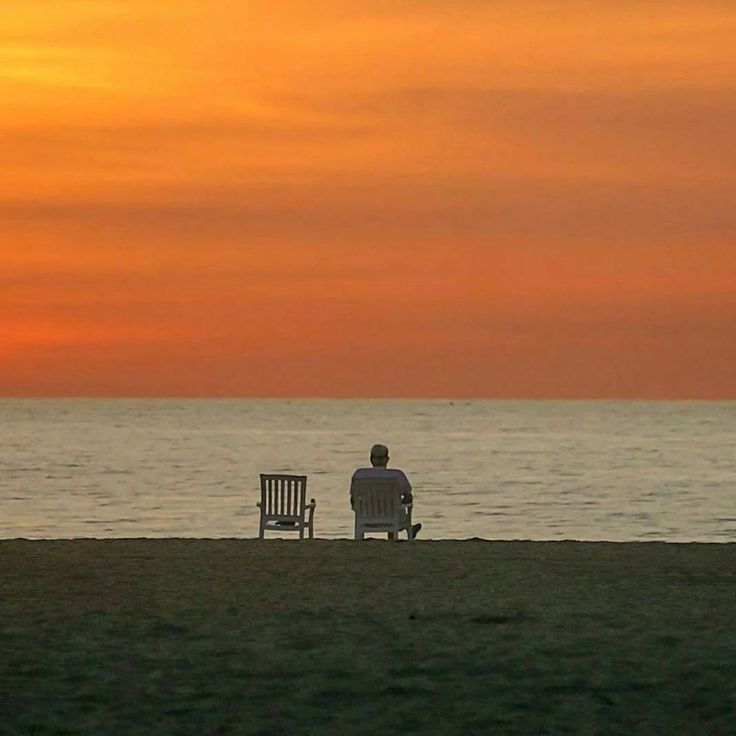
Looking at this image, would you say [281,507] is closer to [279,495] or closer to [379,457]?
[279,495]

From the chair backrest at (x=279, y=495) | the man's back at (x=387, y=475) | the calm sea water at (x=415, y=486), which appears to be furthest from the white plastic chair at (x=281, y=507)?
the calm sea water at (x=415, y=486)

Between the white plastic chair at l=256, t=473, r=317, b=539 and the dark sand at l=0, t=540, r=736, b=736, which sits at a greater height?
the white plastic chair at l=256, t=473, r=317, b=539

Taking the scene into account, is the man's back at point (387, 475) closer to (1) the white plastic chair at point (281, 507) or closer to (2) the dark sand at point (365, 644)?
(1) the white plastic chair at point (281, 507)

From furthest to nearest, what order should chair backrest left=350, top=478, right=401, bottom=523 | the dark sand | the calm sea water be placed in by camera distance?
the calm sea water, chair backrest left=350, top=478, right=401, bottom=523, the dark sand

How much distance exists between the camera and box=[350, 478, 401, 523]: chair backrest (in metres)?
15.7

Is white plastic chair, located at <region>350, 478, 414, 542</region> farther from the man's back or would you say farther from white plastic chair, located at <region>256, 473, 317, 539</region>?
white plastic chair, located at <region>256, 473, 317, 539</region>

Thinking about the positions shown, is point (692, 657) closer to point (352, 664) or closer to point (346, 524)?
point (352, 664)

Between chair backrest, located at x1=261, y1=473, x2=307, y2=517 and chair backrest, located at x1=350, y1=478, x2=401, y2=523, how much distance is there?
0.68 metres

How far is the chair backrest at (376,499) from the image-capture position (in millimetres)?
15711

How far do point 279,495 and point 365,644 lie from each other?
27.9ft

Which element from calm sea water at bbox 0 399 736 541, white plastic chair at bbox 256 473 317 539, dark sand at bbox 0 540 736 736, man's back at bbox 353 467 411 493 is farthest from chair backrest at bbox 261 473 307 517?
calm sea water at bbox 0 399 736 541

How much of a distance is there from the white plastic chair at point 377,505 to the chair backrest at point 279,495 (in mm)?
691

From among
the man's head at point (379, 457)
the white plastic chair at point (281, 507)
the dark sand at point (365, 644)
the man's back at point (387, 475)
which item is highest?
the man's head at point (379, 457)

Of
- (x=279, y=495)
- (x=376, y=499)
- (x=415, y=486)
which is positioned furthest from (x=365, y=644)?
(x=415, y=486)
